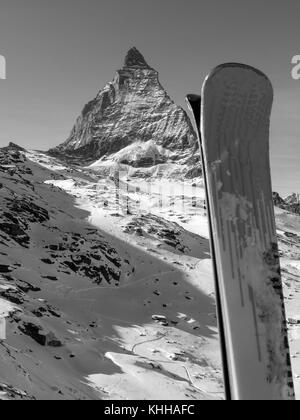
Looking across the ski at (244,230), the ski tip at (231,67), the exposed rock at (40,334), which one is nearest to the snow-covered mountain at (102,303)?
the exposed rock at (40,334)

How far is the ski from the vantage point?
25.2ft

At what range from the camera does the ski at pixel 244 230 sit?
7691mm

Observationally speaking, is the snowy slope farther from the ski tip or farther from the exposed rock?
the ski tip

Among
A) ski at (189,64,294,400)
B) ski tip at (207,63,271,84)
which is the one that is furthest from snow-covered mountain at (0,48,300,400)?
ski tip at (207,63,271,84)

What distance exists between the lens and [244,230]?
8508mm

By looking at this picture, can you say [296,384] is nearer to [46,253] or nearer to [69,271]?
[69,271]

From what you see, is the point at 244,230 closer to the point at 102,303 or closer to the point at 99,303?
the point at 99,303

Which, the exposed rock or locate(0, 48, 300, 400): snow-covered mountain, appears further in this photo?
the exposed rock

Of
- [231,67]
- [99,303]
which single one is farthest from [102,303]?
[231,67]
